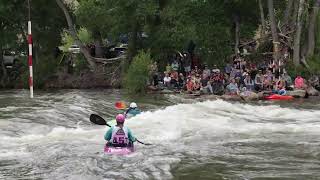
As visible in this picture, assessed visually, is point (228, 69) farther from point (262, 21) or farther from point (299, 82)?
point (299, 82)

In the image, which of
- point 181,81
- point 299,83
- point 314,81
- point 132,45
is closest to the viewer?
point 299,83

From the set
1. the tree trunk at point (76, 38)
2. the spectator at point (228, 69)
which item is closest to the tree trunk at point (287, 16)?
the spectator at point (228, 69)

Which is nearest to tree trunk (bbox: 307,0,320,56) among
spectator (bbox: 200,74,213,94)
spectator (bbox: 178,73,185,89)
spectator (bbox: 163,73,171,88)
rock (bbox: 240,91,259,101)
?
spectator (bbox: 200,74,213,94)

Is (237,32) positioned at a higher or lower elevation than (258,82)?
higher

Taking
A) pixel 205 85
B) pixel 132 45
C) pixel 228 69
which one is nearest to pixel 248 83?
pixel 205 85

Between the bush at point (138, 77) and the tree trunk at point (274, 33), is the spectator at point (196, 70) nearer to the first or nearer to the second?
the bush at point (138, 77)

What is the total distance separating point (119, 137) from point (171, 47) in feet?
57.6

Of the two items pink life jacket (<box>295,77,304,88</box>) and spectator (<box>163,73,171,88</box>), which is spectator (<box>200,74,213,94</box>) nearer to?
spectator (<box>163,73,171,88</box>)

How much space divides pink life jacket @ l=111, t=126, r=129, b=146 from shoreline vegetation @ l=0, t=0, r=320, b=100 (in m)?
11.7

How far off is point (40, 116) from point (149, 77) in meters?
9.26

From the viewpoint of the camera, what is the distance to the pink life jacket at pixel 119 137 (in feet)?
38.9

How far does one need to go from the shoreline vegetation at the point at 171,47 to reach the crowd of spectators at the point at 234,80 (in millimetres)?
44

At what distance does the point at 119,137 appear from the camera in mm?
11844

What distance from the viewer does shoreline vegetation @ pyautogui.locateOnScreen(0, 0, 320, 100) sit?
25.1 meters
